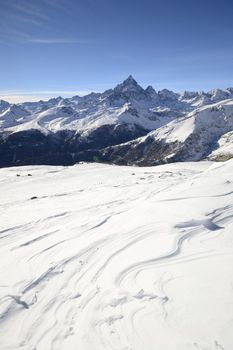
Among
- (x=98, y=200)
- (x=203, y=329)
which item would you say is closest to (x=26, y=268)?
(x=203, y=329)

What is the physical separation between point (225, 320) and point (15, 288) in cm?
721

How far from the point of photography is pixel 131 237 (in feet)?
52.8

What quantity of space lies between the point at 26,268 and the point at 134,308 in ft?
17.8

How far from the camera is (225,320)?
31.0ft

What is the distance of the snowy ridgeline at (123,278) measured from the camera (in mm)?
9273

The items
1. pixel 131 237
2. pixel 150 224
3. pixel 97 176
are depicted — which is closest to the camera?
pixel 131 237

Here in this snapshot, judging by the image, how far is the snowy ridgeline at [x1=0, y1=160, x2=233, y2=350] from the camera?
365 inches

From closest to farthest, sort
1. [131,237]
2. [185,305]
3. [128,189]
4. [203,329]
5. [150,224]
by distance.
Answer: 1. [203,329]
2. [185,305]
3. [131,237]
4. [150,224]
5. [128,189]

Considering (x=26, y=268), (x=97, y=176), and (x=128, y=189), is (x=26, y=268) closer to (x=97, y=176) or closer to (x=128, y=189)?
(x=128, y=189)

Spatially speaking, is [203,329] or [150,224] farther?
[150,224]

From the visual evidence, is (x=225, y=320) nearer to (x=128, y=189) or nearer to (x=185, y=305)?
(x=185, y=305)

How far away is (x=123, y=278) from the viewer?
12.2 meters

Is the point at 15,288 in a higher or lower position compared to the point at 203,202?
lower

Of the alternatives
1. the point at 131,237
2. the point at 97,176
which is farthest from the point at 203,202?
the point at 97,176
